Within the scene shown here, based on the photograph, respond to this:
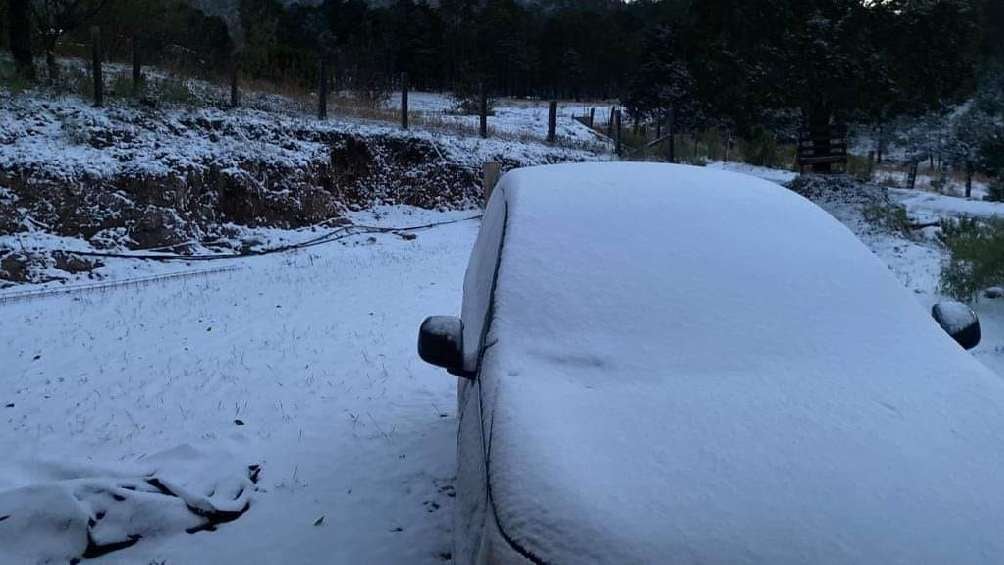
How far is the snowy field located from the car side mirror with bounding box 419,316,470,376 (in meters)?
1.13

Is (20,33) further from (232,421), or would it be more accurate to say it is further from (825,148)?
(825,148)

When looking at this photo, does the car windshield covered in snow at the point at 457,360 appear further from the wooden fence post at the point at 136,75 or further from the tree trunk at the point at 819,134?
the tree trunk at the point at 819,134

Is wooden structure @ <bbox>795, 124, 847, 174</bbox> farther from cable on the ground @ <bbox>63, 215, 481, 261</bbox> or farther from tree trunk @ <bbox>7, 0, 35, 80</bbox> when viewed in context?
tree trunk @ <bbox>7, 0, 35, 80</bbox>

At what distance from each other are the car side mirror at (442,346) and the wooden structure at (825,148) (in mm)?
19954

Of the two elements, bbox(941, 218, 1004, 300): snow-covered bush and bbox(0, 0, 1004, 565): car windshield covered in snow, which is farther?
bbox(941, 218, 1004, 300): snow-covered bush

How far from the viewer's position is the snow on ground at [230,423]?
3507 millimetres

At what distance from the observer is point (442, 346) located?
8.86ft

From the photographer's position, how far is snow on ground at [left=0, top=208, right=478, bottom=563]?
11.5 feet

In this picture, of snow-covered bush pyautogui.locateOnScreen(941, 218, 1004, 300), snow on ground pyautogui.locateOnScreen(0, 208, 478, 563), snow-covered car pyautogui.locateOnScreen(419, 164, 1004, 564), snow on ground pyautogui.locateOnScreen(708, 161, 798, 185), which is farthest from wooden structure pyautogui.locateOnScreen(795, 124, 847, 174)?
snow-covered car pyautogui.locateOnScreen(419, 164, 1004, 564)

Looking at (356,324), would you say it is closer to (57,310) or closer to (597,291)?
(57,310)

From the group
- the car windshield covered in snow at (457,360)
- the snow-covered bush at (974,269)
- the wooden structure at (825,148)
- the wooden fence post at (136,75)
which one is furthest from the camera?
the wooden structure at (825,148)

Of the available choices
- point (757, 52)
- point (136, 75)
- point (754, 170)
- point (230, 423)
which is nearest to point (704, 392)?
point (230, 423)

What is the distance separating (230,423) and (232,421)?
36 millimetres

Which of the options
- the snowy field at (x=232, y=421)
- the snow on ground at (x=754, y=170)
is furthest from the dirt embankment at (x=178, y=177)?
the snow on ground at (x=754, y=170)
